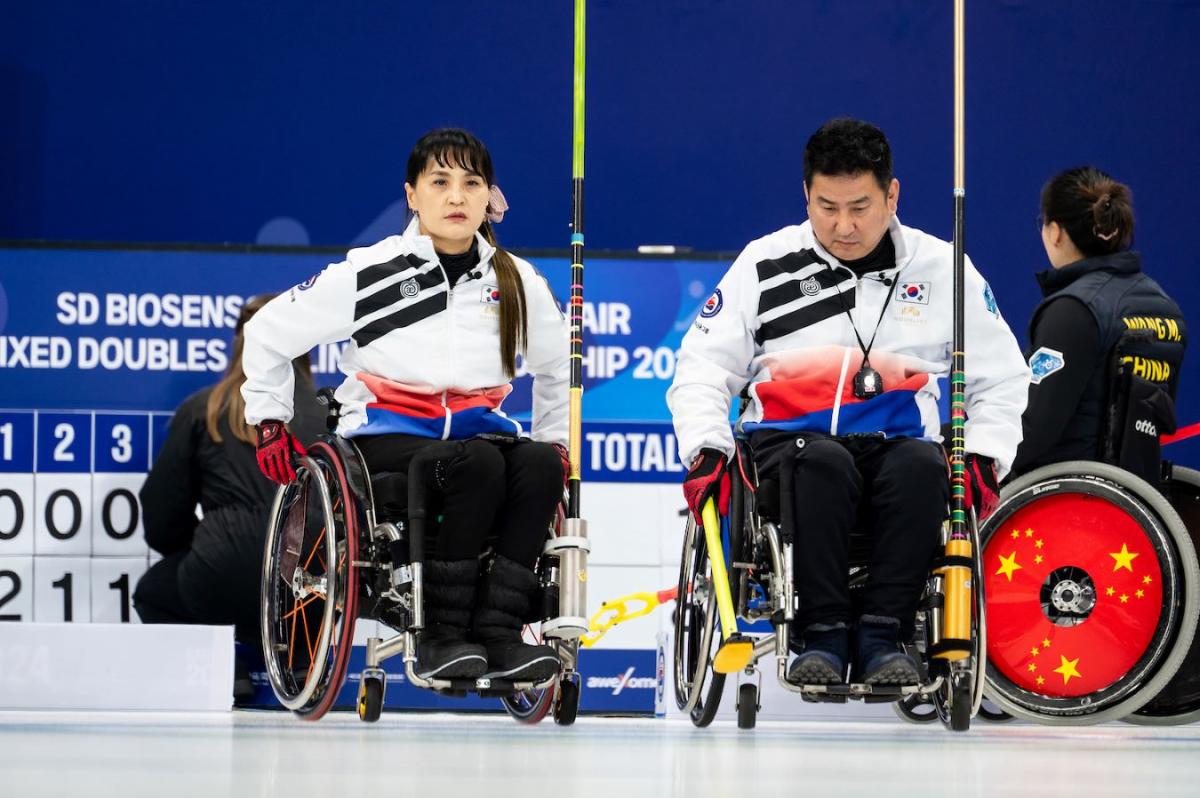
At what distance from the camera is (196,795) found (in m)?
1.81

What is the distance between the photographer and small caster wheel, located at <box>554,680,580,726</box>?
3164 millimetres

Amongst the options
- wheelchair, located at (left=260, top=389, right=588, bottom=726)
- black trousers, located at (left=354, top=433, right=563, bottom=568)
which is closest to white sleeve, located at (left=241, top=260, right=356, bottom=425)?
wheelchair, located at (left=260, top=389, right=588, bottom=726)

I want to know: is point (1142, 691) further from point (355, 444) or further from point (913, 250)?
point (355, 444)

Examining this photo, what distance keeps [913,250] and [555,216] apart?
196 centimetres

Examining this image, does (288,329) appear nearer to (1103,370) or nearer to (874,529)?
(874,529)

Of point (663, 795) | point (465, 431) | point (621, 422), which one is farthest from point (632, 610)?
point (663, 795)

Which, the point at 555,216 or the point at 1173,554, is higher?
the point at 555,216

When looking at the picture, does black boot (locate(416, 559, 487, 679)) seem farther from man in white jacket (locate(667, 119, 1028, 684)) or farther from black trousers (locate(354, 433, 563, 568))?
man in white jacket (locate(667, 119, 1028, 684))

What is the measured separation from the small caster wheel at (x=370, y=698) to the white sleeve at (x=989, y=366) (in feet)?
3.91

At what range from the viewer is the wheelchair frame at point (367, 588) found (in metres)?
2.96

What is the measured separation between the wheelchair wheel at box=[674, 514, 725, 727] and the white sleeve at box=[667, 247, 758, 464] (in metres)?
0.22

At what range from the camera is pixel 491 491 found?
120 inches

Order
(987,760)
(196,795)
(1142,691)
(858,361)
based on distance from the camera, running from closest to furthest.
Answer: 1. (196,795)
2. (987,760)
3. (858,361)
4. (1142,691)

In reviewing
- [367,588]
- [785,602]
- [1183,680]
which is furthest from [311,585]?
[1183,680]
